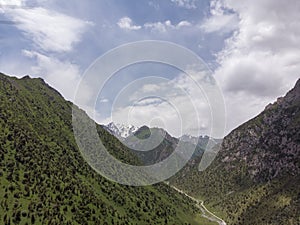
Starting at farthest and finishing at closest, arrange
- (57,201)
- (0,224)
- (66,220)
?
(57,201), (66,220), (0,224)

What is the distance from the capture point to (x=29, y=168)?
19550 centimetres

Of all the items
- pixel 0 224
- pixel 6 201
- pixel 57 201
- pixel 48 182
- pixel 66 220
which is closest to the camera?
pixel 0 224

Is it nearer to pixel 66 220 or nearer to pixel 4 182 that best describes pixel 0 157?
pixel 4 182

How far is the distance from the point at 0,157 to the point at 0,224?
2104 inches

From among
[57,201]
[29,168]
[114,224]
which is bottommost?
[114,224]

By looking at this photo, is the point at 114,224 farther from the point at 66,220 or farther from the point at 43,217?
the point at 43,217

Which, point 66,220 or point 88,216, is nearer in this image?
point 66,220

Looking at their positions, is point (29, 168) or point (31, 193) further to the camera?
point (29, 168)

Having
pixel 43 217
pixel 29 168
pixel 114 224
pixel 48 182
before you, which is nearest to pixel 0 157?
pixel 29 168

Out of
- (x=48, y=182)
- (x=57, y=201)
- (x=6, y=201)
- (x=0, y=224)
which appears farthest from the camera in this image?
(x=48, y=182)

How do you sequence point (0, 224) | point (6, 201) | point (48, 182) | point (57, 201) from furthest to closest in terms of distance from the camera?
point (48, 182) → point (57, 201) → point (6, 201) → point (0, 224)

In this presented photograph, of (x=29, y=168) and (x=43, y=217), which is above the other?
(x=29, y=168)

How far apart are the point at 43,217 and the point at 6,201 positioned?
17.8m

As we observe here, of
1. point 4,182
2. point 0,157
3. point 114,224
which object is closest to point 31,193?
point 4,182
